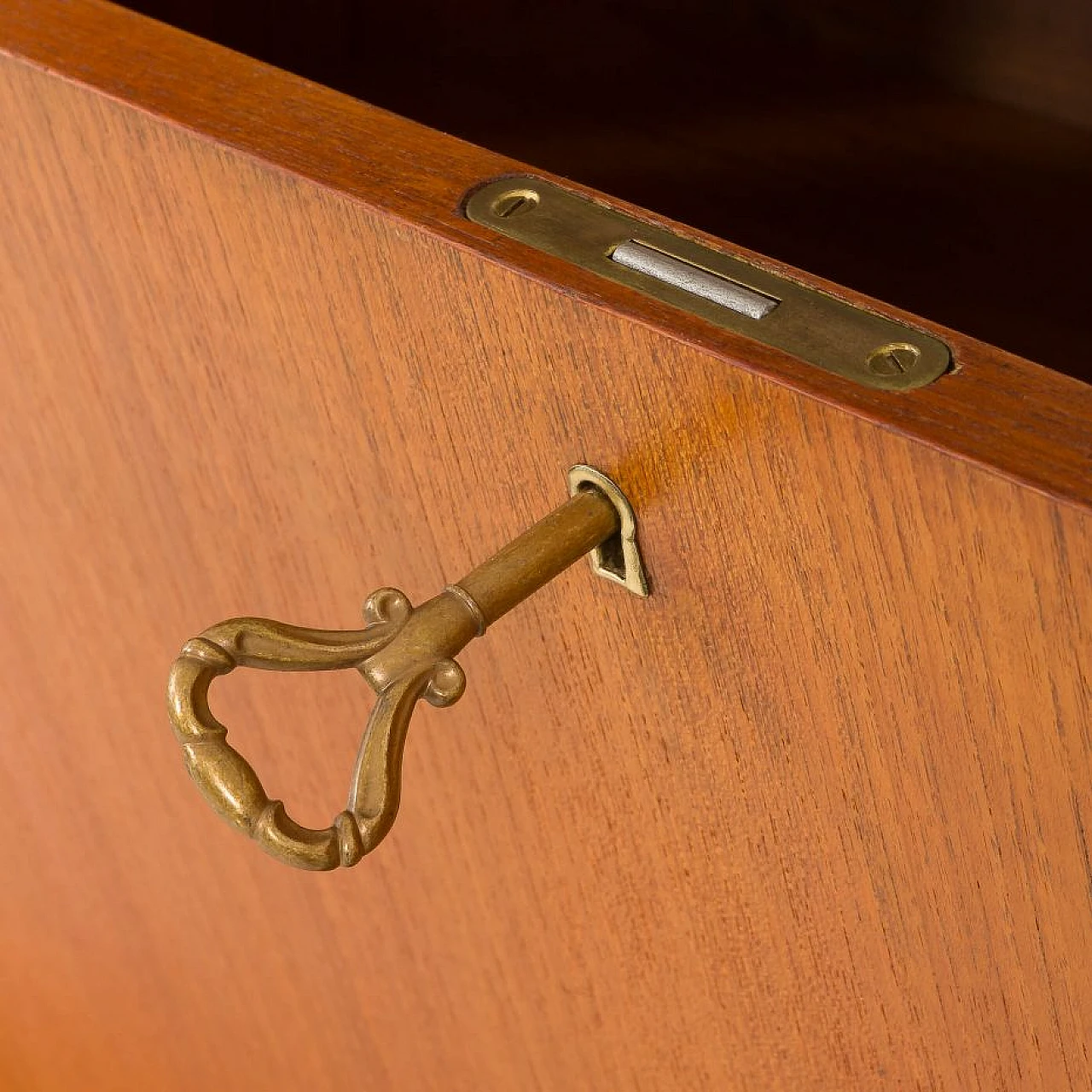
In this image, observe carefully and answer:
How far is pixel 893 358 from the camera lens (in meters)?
0.30

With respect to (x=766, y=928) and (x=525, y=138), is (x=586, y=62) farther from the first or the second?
(x=766, y=928)

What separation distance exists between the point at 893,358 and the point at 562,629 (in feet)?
0.41

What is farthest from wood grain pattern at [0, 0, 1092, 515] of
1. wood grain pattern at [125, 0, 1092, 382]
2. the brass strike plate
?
wood grain pattern at [125, 0, 1092, 382]

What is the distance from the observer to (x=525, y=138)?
24.1 inches

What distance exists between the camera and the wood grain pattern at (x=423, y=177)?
0.92ft

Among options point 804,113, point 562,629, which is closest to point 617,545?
point 562,629

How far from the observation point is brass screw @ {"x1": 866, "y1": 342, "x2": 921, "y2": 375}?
11.7 inches

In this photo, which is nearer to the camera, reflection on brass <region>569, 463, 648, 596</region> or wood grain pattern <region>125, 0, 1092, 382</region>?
reflection on brass <region>569, 463, 648, 596</region>

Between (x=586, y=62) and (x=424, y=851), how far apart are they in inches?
12.8

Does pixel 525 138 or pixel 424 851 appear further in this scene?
pixel 525 138

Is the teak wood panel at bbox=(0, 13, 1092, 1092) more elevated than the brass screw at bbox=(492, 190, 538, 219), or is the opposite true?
the brass screw at bbox=(492, 190, 538, 219)

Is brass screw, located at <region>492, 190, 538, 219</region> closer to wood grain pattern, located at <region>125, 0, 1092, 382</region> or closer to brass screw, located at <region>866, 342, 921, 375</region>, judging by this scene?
brass screw, located at <region>866, 342, 921, 375</region>

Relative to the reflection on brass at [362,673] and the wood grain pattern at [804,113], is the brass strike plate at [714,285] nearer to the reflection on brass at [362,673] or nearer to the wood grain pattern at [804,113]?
the reflection on brass at [362,673]

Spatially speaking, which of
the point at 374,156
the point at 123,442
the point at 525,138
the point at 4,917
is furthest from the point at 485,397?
the point at 4,917
